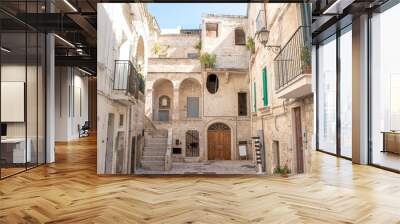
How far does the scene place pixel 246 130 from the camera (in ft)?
17.3

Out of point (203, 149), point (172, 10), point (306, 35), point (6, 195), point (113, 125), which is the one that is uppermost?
point (172, 10)

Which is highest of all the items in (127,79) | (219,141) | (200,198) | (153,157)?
(127,79)

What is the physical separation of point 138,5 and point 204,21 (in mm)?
1086

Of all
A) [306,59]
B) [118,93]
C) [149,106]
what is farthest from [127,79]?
[306,59]

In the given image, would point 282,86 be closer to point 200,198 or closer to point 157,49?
point 157,49

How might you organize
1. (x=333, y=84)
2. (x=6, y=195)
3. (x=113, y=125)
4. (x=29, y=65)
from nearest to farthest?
1. (x=6, y=195)
2. (x=113, y=125)
3. (x=29, y=65)
4. (x=333, y=84)

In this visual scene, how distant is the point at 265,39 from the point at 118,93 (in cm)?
250

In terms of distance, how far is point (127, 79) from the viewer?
5172mm

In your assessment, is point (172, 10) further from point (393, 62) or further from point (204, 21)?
point (393, 62)

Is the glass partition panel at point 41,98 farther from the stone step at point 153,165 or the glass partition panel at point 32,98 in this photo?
the stone step at point 153,165

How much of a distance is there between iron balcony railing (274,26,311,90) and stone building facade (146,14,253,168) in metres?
0.54

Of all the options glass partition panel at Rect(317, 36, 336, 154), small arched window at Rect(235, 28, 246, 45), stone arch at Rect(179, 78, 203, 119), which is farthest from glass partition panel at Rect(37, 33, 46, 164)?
glass partition panel at Rect(317, 36, 336, 154)

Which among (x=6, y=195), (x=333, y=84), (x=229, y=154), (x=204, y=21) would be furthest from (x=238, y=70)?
(x=333, y=84)

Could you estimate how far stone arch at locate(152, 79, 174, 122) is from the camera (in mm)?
5266
